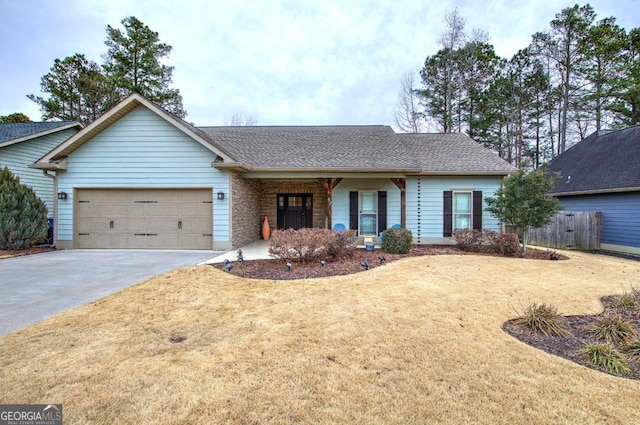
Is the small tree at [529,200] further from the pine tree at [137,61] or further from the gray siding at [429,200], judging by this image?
the pine tree at [137,61]

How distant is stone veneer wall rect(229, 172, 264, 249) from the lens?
396 inches

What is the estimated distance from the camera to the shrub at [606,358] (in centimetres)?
282

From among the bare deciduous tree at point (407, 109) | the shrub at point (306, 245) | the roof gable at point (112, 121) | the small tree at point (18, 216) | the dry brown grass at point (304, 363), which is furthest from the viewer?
the bare deciduous tree at point (407, 109)

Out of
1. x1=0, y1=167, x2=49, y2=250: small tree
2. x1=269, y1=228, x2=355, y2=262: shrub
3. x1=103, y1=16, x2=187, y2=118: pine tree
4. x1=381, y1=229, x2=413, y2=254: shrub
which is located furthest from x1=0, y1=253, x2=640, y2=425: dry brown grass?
x1=103, y1=16, x2=187, y2=118: pine tree

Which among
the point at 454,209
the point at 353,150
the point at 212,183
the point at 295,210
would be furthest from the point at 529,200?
the point at 212,183

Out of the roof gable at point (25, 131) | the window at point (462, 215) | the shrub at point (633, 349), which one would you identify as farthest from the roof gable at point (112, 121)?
the shrub at point (633, 349)

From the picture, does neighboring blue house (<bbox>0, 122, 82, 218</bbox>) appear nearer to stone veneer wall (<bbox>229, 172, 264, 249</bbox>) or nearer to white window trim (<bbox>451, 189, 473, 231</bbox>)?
stone veneer wall (<bbox>229, 172, 264, 249</bbox>)

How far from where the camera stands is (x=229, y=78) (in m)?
21.1

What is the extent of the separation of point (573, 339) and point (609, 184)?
11.8m

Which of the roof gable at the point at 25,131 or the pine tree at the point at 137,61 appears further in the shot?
the pine tree at the point at 137,61

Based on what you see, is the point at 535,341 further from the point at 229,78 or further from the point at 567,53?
the point at 567,53

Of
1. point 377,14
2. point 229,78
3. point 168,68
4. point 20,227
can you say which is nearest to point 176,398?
point 20,227

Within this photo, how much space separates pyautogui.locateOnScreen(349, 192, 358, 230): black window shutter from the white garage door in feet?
17.2

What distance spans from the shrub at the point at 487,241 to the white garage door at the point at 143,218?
29.3ft
